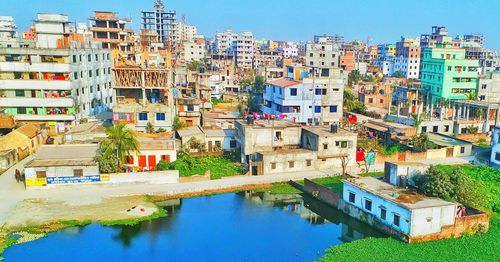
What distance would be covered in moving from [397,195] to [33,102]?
41.7m

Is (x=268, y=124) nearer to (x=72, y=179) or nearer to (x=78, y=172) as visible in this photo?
(x=78, y=172)

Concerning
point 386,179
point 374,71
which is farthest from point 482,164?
point 374,71

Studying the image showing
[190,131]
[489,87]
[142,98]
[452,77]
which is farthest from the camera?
[489,87]

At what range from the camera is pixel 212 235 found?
28672mm

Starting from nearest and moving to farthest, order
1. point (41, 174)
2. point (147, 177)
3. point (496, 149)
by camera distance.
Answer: point (41, 174), point (147, 177), point (496, 149)

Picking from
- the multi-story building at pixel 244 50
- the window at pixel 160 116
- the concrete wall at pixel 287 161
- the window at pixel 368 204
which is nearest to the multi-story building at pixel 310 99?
the concrete wall at pixel 287 161

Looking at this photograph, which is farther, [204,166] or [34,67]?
[34,67]

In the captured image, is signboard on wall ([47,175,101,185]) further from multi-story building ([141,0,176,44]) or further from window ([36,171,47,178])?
multi-story building ([141,0,176,44])

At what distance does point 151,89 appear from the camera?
162 ft

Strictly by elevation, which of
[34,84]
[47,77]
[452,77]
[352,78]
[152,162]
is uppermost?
[47,77]

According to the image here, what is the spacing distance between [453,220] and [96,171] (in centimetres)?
2612

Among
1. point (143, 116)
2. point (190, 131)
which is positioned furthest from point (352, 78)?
point (143, 116)

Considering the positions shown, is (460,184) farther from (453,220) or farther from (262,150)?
(262,150)

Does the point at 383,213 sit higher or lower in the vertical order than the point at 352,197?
lower
